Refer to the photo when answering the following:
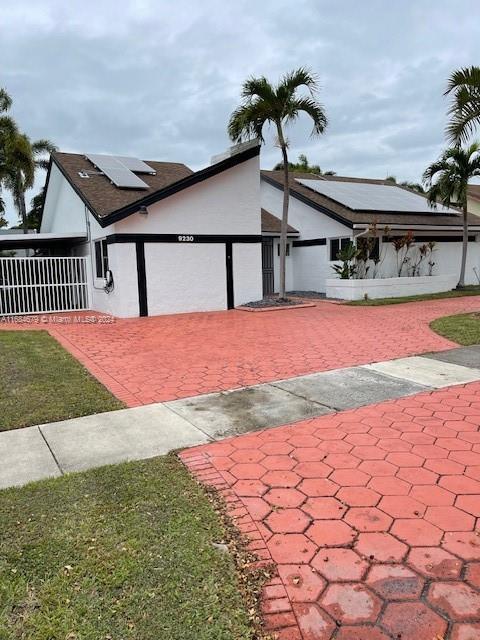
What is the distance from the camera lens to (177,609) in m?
2.24

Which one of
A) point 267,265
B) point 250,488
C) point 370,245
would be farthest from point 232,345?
point 267,265

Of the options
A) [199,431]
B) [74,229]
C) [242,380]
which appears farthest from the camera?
[74,229]

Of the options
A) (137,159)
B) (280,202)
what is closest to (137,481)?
(137,159)

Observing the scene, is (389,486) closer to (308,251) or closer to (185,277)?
(185,277)

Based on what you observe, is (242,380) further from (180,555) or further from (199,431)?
(180,555)

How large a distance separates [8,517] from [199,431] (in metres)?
1.87

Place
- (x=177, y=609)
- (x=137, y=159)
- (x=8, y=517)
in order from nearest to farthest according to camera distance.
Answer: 1. (x=177, y=609)
2. (x=8, y=517)
3. (x=137, y=159)

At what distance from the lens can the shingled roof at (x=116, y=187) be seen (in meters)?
13.6

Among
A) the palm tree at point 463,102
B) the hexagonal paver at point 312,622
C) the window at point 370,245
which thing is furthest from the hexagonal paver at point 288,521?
the window at point 370,245

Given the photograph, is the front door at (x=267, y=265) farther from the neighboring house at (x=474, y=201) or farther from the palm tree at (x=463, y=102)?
the neighboring house at (x=474, y=201)

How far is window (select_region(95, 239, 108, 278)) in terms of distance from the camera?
14915 mm

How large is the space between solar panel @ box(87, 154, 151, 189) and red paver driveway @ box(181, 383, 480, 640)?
13.1 m

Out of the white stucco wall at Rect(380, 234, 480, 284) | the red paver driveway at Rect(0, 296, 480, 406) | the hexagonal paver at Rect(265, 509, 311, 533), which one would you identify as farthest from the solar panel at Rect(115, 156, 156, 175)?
the hexagonal paver at Rect(265, 509, 311, 533)

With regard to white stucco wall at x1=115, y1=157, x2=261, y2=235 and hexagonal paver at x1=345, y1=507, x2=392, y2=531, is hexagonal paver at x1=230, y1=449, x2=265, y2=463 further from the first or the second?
white stucco wall at x1=115, y1=157, x2=261, y2=235
